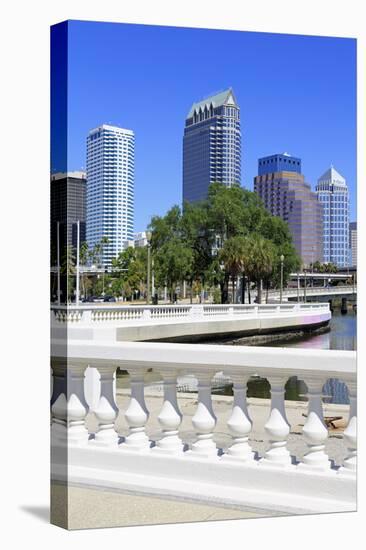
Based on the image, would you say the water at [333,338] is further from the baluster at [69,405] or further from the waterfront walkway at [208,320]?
the baluster at [69,405]

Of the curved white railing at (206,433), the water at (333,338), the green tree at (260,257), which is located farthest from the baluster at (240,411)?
the green tree at (260,257)

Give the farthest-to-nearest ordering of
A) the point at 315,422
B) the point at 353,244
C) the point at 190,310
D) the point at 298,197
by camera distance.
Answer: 1. the point at 190,310
2. the point at 298,197
3. the point at 353,244
4. the point at 315,422

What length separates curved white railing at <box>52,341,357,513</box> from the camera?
10.3 ft

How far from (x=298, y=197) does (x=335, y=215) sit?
3.19 meters

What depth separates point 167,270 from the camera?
132ft

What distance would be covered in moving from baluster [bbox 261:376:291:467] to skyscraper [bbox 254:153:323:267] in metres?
4.08

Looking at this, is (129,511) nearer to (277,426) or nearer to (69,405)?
(69,405)

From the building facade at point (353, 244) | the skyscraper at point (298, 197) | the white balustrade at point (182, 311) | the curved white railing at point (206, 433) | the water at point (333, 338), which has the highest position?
the skyscraper at point (298, 197)

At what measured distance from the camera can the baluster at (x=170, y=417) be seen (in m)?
3.29

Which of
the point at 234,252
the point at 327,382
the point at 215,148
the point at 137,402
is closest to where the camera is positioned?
the point at 137,402

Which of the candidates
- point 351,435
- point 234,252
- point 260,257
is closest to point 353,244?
point 351,435

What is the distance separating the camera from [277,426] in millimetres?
3162

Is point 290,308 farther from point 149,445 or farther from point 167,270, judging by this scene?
point 149,445

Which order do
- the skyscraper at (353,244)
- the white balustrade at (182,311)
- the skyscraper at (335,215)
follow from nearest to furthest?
the skyscraper at (353,244) < the skyscraper at (335,215) < the white balustrade at (182,311)
